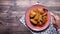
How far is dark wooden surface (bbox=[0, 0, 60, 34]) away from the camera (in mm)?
1149

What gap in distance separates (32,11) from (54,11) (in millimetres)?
196

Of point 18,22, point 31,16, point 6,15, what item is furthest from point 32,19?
point 6,15

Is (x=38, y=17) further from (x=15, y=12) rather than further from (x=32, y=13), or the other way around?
(x=15, y=12)

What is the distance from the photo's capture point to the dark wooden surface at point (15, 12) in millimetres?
1149

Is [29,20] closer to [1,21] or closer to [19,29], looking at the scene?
[19,29]

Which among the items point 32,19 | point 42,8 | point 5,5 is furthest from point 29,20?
point 5,5

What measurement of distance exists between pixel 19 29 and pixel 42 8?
0.25m

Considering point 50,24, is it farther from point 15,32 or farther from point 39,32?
point 15,32

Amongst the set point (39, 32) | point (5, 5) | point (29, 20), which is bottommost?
point (39, 32)

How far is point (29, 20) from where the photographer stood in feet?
3.69

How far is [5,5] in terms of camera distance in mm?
1193

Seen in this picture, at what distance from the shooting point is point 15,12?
A: 118cm

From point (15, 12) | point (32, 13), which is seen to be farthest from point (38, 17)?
point (15, 12)

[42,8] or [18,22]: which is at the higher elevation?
[42,8]
